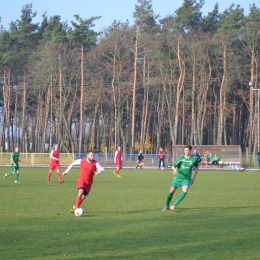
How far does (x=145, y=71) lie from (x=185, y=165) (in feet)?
211

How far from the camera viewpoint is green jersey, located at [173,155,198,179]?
54.7 feet

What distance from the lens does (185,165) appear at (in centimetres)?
1670

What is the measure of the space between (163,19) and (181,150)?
91.1 feet

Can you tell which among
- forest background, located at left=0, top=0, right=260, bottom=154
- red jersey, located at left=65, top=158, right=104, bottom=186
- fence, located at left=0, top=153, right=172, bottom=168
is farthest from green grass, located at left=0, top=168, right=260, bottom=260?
forest background, located at left=0, top=0, right=260, bottom=154

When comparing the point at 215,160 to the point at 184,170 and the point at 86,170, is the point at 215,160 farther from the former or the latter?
the point at 86,170

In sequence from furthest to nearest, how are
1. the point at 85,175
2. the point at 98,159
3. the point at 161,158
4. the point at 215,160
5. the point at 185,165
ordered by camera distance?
the point at 98,159 < the point at 215,160 < the point at 161,158 < the point at 185,165 < the point at 85,175

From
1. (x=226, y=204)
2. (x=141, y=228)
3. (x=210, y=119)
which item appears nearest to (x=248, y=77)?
(x=210, y=119)

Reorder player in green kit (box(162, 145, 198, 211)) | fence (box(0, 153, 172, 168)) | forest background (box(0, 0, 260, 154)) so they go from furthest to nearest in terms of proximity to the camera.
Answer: forest background (box(0, 0, 260, 154)) < fence (box(0, 153, 172, 168)) < player in green kit (box(162, 145, 198, 211))

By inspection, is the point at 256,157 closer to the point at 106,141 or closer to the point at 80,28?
the point at 80,28

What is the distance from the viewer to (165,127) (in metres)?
94.2

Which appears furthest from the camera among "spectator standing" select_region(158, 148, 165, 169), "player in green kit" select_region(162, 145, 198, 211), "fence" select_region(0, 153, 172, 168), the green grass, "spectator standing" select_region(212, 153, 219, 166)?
"fence" select_region(0, 153, 172, 168)

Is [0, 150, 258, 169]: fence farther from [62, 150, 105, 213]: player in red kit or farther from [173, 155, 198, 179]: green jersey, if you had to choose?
[62, 150, 105, 213]: player in red kit

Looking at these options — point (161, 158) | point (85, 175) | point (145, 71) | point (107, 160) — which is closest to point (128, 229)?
point (85, 175)

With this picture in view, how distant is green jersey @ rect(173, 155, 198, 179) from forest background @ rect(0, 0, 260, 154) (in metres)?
53.7
